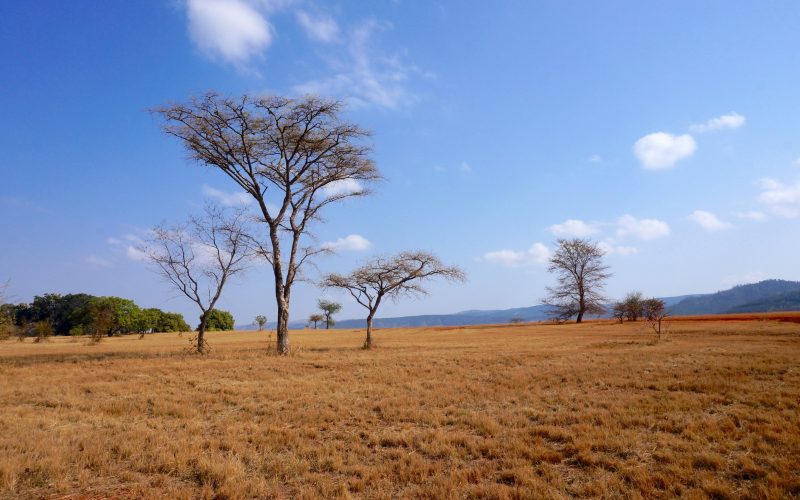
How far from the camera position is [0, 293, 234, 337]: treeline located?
70.3 metres

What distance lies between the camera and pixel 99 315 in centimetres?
4928

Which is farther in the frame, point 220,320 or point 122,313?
point 220,320

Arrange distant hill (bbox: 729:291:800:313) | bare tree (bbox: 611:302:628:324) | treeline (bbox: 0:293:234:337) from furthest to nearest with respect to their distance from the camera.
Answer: distant hill (bbox: 729:291:800:313) → treeline (bbox: 0:293:234:337) → bare tree (bbox: 611:302:628:324)

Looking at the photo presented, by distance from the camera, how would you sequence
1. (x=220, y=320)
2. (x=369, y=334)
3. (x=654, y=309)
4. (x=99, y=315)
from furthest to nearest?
(x=220, y=320) → (x=99, y=315) → (x=654, y=309) → (x=369, y=334)

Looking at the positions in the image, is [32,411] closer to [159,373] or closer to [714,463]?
[159,373]

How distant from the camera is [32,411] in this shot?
1022 centimetres

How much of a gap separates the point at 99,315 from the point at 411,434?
180ft

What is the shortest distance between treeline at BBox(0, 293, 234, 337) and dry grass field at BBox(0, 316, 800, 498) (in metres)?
47.9

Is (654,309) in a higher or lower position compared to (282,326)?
lower

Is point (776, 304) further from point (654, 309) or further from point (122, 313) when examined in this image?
point (122, 313)

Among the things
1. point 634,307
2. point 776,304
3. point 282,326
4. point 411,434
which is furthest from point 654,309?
point 776,304

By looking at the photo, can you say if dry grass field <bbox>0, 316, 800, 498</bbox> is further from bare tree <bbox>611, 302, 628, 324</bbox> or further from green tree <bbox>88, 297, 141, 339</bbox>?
green tree <bbox>88, 297, 141, 339</bbox>

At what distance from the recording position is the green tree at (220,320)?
100 metres

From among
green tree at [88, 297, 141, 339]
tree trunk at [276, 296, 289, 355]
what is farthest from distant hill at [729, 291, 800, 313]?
green tree at [88, 297, 141, 339]
